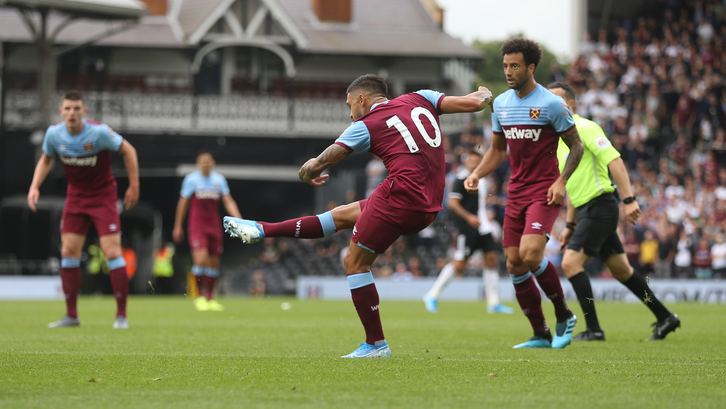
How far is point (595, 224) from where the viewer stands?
8.32 metres

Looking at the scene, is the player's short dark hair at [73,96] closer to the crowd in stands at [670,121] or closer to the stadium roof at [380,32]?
the crowd in stands at [670,121]

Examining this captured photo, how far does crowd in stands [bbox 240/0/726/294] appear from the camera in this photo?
2089 centimetres

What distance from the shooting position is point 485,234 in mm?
14203

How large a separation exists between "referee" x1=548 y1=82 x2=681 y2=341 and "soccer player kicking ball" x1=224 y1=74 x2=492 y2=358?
7.43 feet

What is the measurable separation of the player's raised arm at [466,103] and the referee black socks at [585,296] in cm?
261

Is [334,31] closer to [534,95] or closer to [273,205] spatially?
[273,205]

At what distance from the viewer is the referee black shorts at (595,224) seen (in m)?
8.32

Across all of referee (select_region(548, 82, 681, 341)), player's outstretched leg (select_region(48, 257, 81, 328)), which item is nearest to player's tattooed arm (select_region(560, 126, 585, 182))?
referee (select_region(548, 82, 681, 341))

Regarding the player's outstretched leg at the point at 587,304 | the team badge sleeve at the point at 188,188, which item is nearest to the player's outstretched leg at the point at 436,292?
the team badge sleeve at the point at 188,188

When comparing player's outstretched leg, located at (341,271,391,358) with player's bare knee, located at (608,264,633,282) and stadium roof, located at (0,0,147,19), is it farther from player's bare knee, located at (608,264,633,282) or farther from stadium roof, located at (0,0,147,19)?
stadium roof, located at (0,0,147,19)

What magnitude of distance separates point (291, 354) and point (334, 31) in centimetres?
3257

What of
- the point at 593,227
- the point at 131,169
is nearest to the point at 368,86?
the point at 593,227

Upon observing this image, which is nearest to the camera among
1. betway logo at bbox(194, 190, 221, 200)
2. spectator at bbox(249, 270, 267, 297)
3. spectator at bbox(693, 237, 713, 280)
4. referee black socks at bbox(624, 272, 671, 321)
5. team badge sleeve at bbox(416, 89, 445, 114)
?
team badge sleeve at bbox(416, 89, 445, 114)

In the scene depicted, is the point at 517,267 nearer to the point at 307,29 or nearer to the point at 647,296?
the point at 647,296
